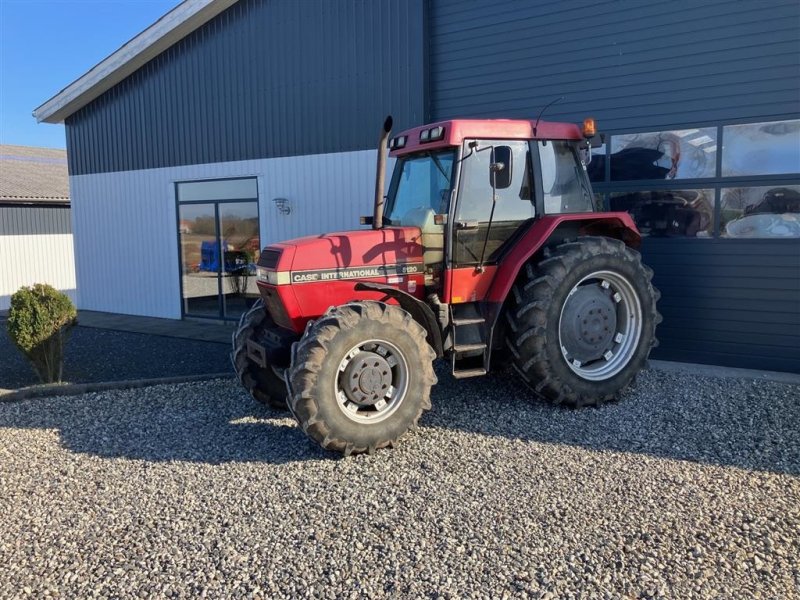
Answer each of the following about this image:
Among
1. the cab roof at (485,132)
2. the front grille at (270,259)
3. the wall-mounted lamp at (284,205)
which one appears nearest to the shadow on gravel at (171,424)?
the front grille at (270,259)

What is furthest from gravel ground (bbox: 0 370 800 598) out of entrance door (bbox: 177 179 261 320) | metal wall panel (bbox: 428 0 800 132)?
entrance door (bbox: 177 179 261 320)

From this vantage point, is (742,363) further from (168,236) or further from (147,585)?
(168,236)

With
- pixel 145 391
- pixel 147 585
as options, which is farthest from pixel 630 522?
pixel 145 391

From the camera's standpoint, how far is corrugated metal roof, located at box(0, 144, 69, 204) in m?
17.6

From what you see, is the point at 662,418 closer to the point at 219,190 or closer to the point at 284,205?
the point at 284,205

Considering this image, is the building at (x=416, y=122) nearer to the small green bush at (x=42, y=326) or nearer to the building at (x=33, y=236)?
the small green bush at (x=42, y=326)

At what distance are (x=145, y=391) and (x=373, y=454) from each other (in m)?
3.16

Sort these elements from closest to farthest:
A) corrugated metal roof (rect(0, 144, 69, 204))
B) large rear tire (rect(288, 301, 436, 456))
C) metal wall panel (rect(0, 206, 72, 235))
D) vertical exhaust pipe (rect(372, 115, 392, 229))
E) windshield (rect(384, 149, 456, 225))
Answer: large rear tire (rect(288, 301, 436, 456)) < vertical exhaust pipe (rect(372, 115, 392, 229)) < windshield (rect(384, 149, 456, 225)) < metal wall panel (rect(0, 206, 72, 235)) < corrugated metal roof (rect(0, 144, 69, 204))

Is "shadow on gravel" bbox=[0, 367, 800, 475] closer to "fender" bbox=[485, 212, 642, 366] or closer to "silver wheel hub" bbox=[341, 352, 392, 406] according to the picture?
"silver wheel hub" bbox=[341, 352, 392, 406]

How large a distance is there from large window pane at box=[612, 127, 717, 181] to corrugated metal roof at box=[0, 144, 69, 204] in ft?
50.8

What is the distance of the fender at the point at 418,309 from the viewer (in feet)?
17.5

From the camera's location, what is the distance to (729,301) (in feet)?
24.9

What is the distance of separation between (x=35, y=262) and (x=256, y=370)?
1476 centimetres

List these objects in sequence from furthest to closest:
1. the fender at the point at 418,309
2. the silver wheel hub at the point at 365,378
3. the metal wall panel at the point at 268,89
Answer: the metal wall panel at the point at 268,89 → the fender at the point at 418,309 → the silver wheel hub at the point at 365,378
